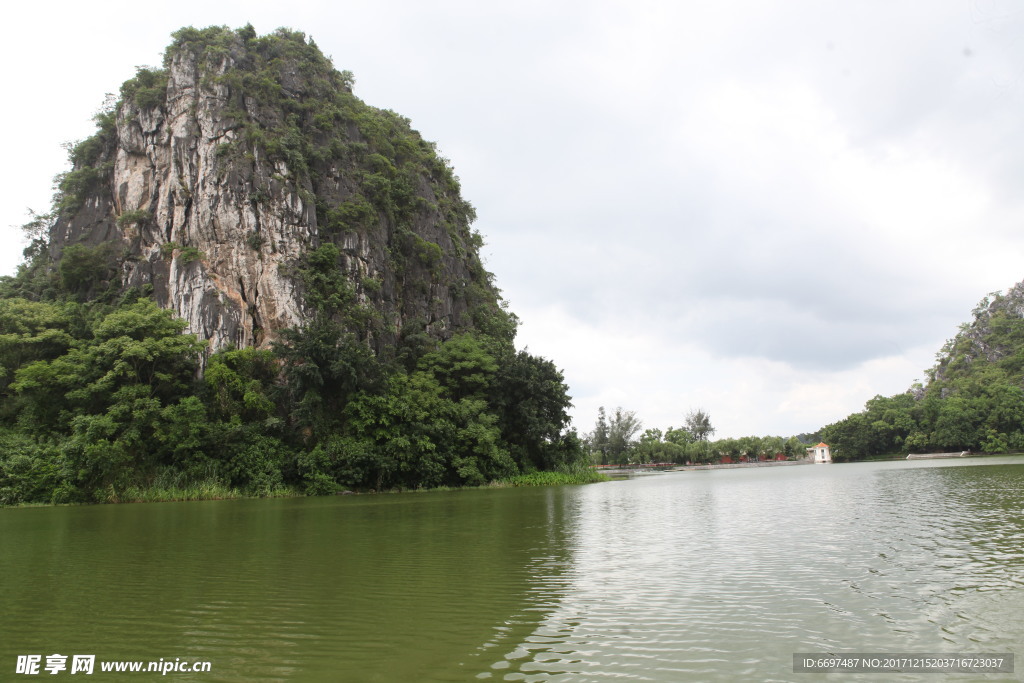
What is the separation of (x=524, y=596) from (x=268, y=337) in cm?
2904

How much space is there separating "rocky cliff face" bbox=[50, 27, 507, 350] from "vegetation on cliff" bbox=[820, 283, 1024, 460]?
60.5m

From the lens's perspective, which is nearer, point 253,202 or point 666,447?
point 253,202

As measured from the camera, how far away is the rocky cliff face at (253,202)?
33.2m

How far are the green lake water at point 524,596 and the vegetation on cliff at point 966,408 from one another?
219ft

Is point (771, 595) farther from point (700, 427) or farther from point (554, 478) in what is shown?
point (700, 427)

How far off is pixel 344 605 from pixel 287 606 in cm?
65

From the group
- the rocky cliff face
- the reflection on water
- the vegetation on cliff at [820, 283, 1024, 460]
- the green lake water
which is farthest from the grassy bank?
the vegetation on cliff at [820, 283, 1024, 460]

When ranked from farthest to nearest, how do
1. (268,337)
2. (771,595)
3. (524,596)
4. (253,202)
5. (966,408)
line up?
(966,408)
(253,202)
(268,337)
(524,596)
(771,595)

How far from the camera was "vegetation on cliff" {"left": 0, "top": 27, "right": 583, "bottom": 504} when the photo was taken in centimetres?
2688

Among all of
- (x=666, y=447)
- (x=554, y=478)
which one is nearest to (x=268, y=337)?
(x=554, y=478)

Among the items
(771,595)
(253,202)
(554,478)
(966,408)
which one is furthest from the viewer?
(966,408)

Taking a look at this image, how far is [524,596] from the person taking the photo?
23.4ft

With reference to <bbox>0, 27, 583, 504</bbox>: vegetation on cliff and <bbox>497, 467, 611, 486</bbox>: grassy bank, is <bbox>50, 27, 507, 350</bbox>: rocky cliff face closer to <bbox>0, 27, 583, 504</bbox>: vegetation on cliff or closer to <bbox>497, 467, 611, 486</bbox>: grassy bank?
<bbox>0, 27, 583, 504</bbox>: vegetation on cliff

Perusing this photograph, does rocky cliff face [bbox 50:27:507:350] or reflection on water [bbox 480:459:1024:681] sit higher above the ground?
rocky cliff face [bbox 50:27:507:350]
